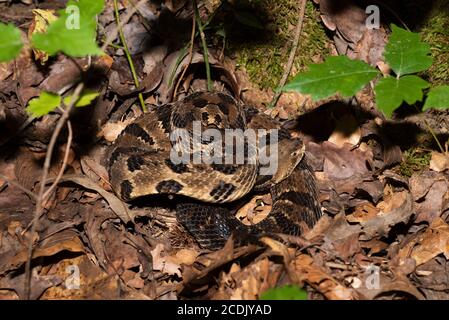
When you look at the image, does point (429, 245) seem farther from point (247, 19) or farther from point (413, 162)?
point (247, 19)

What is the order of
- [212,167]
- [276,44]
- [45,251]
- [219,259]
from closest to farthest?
[219,259]
[45,251]
[212,167]
[276,44]

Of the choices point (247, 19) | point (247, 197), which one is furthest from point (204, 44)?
point (247, 197)

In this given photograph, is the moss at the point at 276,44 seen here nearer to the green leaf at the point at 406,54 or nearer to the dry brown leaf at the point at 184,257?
the green leaf at the point at 406,54

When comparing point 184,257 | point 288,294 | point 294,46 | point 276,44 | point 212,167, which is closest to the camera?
point 288,294

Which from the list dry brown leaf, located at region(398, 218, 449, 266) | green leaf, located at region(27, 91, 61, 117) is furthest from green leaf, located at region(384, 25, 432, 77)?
green leaf, located at region(27, 91, 61, 117)

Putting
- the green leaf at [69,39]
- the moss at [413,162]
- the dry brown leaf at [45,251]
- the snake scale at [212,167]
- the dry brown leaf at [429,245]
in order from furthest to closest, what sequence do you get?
the moss at [413,162], the snake scale at [212,167], the dry brown leaf at [429,245], the dry brown leaf at [45,251], the green leaf at [69,39]

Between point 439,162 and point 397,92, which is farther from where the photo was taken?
point 439,162

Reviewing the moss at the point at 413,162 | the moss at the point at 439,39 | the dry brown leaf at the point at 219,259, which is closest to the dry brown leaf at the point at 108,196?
the dry brown leaf at the point at 219,259

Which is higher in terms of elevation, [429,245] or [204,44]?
[204,44]
